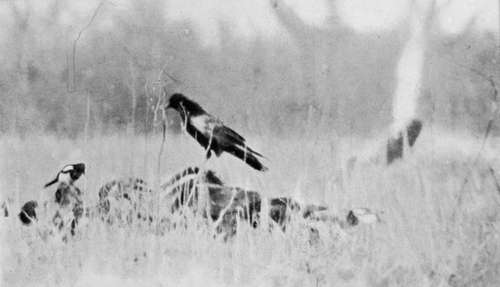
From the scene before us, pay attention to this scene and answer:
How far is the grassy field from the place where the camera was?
106 inches

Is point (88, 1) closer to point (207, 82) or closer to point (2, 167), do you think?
point (207, 82)

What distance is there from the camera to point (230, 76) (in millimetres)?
2779

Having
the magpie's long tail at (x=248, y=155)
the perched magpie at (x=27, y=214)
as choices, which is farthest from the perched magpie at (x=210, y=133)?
the perched magpie at (x=27, y=214)

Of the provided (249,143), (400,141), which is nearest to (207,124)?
(249,143)

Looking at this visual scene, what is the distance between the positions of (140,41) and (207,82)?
34cm

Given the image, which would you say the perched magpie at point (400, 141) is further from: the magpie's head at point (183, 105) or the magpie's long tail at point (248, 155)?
the magpie's head at point (183, 105)

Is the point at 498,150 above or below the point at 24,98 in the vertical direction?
below

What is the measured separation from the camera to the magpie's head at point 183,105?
9.11 ft

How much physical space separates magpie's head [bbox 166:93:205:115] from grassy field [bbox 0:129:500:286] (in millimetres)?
129

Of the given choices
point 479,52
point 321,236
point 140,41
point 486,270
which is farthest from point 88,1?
point 486,270

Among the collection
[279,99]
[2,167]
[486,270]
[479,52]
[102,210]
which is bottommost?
[486,270]

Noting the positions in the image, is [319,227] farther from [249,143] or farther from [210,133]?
[210,133]

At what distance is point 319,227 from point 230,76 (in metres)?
0.75

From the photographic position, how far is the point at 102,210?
2799mm
